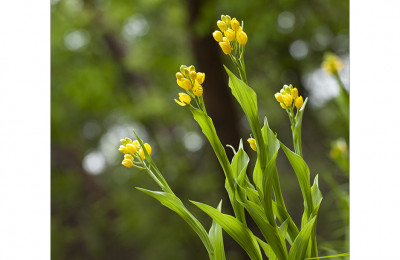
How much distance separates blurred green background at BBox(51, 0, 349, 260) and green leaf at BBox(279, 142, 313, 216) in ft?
4.46

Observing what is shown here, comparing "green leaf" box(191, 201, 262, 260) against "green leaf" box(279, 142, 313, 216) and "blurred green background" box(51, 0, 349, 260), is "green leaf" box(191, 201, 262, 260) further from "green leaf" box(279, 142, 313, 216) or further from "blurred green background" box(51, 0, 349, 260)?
"blurred green background" box(51, 0, 349, 260)

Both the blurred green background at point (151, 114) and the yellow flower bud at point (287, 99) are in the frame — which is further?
the blurred green background at point (151, 114)

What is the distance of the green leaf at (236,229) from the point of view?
0.41 meters

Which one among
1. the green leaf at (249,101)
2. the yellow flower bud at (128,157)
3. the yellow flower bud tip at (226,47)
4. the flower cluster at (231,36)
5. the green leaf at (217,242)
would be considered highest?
the flower cluster at (231,36)

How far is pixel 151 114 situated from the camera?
2967 mm

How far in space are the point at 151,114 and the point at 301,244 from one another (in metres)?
2.60

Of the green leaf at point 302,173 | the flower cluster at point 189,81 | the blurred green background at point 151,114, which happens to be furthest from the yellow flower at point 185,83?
the blurred green background at point 151,114

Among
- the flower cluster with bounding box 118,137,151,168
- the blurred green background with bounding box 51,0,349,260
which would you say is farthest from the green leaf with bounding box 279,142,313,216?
the blurred green background with bounding box 51,0,349,260

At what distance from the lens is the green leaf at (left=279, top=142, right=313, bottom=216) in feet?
1.33

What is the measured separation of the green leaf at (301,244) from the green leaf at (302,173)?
1.0 inches

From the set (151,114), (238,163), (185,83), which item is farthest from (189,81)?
(151,114)

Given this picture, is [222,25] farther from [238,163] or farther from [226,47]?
[238,163]

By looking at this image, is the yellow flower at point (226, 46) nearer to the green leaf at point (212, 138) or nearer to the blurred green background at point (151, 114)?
the green leaf at point (212, 138)
